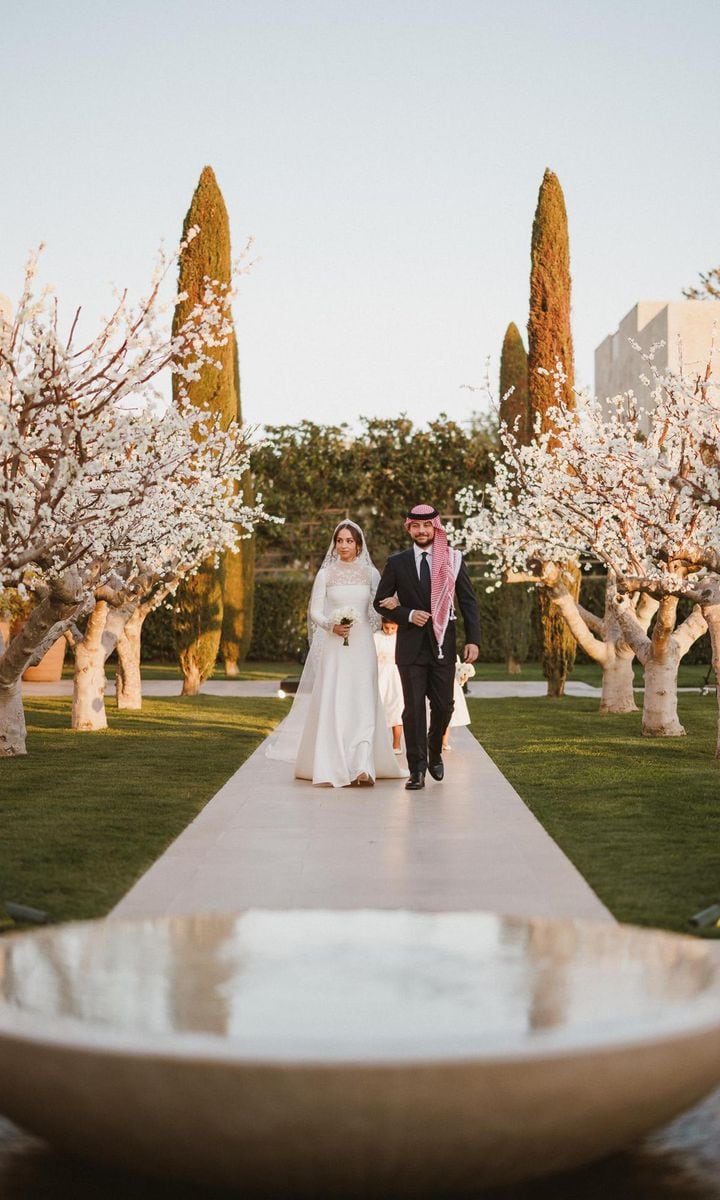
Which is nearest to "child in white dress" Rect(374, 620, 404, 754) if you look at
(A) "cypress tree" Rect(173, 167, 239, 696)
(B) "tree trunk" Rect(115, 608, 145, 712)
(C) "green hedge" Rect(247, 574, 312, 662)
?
(B) "tree trunk" Rect(115, 608, 145, 712)

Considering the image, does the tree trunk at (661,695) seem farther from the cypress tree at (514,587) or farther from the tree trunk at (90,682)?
the cypress tree at (514,587)

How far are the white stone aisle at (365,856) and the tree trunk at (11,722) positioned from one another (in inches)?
131

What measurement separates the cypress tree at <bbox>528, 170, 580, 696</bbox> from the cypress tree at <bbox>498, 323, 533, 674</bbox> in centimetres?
366

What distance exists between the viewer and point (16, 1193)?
307 centimetres

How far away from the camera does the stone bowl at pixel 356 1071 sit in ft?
8.62

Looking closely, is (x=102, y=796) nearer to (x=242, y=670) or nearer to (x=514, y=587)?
(x=514, y=587)

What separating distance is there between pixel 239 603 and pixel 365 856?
70.8 feet

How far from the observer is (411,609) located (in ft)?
34.6

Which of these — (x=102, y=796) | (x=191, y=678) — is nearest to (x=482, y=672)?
(x=191, y=678)

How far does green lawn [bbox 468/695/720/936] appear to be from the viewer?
644cm

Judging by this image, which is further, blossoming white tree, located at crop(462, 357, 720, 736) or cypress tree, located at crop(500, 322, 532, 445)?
cypress tree, located at crop(500, 322, 532, 445)

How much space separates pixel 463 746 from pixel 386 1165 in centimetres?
1111

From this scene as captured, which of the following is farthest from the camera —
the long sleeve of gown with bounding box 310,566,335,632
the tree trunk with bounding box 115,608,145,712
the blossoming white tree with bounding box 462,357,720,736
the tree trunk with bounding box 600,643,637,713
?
the tree trunk with bounding box 600,643,637,713

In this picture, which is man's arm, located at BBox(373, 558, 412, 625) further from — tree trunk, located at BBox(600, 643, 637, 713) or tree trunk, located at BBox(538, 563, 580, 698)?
tree trunk, located at BBox(538, 563, 580, 698)
